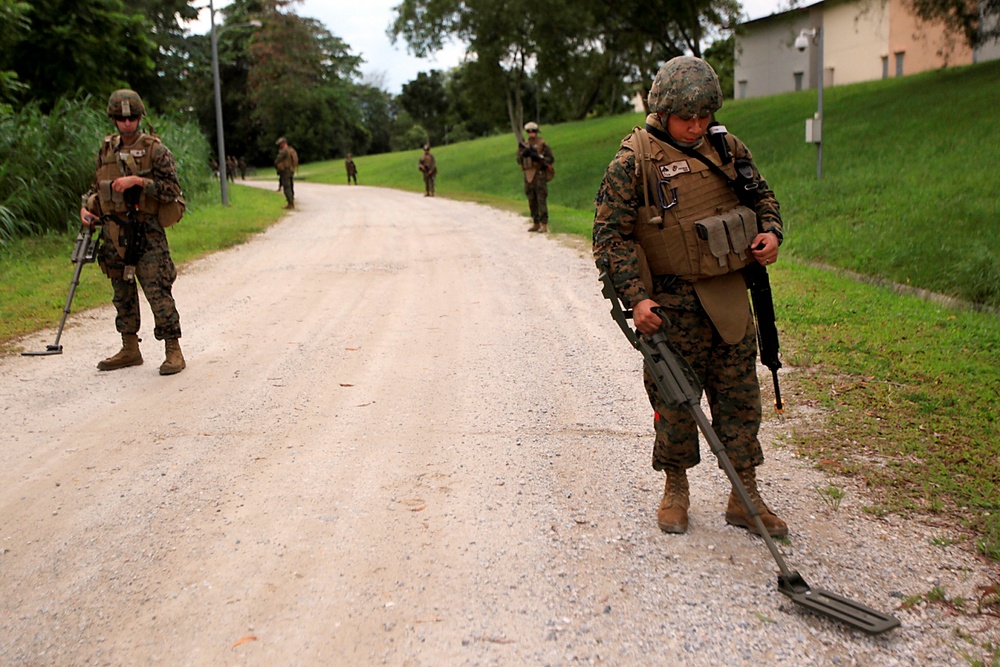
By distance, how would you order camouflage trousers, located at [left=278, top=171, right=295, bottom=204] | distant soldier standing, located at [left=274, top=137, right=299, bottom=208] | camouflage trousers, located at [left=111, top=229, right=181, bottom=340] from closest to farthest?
camouflage trousers, located at [left=111, top=229, right=181, bottom=340], distant soldier standing, located at [left=274, top=137, right=299, bottom=208], camouflage trousers, located at [left=278, top=171, right=295, bottom=204]

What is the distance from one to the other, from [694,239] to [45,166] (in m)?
15.2

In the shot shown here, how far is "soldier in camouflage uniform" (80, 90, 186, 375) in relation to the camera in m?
6.86

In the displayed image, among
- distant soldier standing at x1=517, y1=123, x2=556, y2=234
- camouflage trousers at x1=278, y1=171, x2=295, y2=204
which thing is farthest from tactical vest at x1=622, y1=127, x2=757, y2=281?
camouflage trousers at x1=278, y1=171, x2=295, y2=204

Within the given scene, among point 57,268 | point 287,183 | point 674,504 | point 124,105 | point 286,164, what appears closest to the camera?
point 674,504

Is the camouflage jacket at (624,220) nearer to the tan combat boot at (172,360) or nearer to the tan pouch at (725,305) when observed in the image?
the tan pouch at (725,305)

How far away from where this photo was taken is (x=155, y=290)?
7.09 metres

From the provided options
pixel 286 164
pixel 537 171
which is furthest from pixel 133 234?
pixel 286 164

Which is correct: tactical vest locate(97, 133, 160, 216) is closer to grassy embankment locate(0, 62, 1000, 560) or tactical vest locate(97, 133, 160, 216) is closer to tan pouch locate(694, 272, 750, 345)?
grassy embankment locate(0, 62, 1000, 560)

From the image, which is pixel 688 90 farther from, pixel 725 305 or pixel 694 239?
pixel 725 305

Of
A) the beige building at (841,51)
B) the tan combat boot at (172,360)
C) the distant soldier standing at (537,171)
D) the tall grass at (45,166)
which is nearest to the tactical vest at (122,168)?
the tan combat boot at (172,360)

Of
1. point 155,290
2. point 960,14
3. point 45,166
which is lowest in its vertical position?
point 155,290

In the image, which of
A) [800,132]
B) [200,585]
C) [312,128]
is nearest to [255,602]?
[200,585]

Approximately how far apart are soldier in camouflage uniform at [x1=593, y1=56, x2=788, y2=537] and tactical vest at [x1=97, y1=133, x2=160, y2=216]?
4346 mm

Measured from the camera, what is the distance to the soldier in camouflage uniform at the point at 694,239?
12.5 ft
